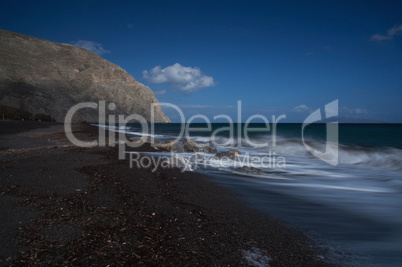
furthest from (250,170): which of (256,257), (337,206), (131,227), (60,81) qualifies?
(60,81)

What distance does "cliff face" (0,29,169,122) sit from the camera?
64312mm

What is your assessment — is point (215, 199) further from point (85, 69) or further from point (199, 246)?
point (85, 69)

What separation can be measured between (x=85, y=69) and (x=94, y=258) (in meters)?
114

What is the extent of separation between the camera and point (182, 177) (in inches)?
289

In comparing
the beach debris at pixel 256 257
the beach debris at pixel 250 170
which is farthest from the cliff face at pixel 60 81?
the beach debris at pixel 256 257

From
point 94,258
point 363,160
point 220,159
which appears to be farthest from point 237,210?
point 363,160

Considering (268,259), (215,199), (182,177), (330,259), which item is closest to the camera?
(268,259)

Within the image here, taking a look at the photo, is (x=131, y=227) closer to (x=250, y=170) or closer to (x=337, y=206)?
(x=337, y=206)

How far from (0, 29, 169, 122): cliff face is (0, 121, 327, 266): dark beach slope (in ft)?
235

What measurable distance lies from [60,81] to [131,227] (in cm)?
9195

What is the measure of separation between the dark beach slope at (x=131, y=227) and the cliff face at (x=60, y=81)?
7161 cm

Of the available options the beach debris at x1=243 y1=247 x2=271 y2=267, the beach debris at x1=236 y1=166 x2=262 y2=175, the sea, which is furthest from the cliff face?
the beach debris at x1=243 y1=247 x2=271 y2=267

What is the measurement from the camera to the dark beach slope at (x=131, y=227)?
272 centimetres

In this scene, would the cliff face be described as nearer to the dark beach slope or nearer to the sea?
the dark beach slope
